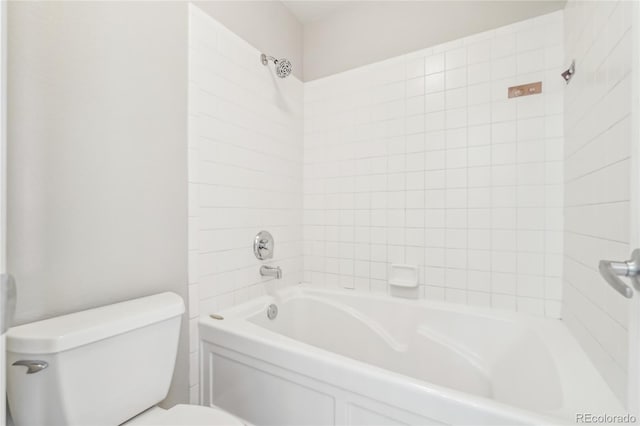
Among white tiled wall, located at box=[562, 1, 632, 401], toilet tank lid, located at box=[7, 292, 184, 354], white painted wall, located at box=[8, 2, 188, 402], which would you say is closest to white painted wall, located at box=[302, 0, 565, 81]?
white tiled wall, located at box=[562, 1, 632, 401]

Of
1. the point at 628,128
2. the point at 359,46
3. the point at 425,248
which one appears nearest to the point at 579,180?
the point at 628,128

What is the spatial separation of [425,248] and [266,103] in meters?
1.35

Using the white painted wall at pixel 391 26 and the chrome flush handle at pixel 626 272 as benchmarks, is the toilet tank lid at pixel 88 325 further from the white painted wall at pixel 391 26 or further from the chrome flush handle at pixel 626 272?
the white painted wall at pixel 391 26

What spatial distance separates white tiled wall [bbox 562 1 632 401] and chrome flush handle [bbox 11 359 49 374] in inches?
61.2

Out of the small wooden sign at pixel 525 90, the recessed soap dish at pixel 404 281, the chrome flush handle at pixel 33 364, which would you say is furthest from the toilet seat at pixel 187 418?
the small wooden sign at pixel 525 90

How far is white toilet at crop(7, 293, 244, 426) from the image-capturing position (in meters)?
0.78

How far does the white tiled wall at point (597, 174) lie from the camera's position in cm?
82

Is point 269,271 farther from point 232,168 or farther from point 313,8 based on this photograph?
point 313,8

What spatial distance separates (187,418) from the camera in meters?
0.95

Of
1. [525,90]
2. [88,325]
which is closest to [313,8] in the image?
[525,90]

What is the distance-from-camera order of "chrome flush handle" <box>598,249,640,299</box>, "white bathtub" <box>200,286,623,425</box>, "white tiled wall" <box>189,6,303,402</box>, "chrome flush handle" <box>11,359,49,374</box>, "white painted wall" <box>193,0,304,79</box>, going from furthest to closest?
1. "white painted wall" <box>193,0,304,79</box>
2. "white tiled wall" <box>189,6,303,402</box>
3. "white bathtub" <box>200,286,623,425</box>
4. "chrome flush handle" <box>11,359,49,374</box>
5. "chrome flush handle" <box>598,249,640,299</box>

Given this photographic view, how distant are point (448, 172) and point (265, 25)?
4.87ft

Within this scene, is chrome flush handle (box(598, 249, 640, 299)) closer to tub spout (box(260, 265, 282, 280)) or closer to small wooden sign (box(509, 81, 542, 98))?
small wooden sign (box(509, 81, 542, 98))

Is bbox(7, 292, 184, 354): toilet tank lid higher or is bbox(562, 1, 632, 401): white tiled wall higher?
bbox(562, 1, 632, 401): white tiled wall
